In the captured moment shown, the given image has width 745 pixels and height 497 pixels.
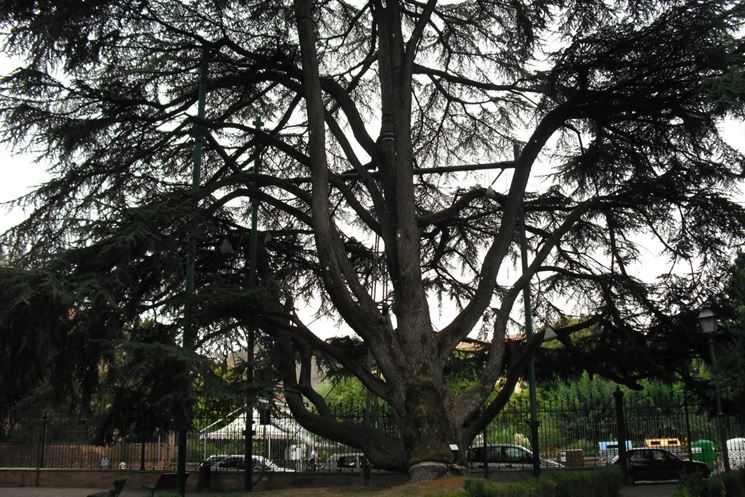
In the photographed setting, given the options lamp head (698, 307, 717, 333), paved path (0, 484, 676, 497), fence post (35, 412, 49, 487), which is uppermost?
lamp head (698, 307, 717, 333)

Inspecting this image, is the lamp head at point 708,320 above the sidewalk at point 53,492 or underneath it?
above

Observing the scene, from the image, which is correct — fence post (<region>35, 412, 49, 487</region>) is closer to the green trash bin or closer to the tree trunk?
the tree trunk

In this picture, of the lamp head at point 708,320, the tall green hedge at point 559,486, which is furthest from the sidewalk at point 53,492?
the lamp head at point 708,320

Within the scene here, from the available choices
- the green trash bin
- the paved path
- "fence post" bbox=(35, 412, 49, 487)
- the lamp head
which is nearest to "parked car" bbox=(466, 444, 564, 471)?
the paved path

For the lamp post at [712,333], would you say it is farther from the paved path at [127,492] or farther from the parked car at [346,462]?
the parked car at [346,462]

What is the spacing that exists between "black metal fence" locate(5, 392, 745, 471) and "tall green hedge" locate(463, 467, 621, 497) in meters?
6.05

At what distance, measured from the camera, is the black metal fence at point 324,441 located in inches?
802

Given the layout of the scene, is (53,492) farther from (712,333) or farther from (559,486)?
(712,333)

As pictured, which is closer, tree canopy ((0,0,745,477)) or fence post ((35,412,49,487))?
tree canopy ((0,0,745,477))

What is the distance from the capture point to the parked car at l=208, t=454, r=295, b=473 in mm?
20281

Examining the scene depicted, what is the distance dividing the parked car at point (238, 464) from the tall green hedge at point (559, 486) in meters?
9.23

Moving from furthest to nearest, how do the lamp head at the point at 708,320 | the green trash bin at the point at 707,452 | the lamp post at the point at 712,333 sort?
the green trash bin at the point at 707,452 < the lamp head at the point at 708,320 < the lamp post at the point at 712,333

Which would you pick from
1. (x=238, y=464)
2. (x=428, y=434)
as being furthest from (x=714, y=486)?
(x=238, y=464)

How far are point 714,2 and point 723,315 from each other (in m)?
5.97
